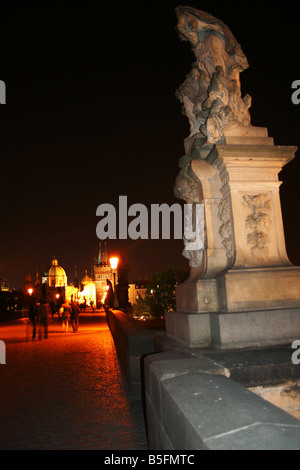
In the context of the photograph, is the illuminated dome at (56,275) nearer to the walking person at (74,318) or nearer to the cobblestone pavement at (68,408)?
the walking person at (74,318)

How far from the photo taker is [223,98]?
199 inches

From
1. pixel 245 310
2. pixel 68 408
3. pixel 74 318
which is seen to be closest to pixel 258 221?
pixel 245 310

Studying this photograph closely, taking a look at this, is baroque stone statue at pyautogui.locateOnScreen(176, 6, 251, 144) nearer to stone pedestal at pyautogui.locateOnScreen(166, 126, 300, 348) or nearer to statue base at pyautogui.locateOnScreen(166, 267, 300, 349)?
stone pedestal at pyautogui.locateOnScreen(166, 126, 300, 348)

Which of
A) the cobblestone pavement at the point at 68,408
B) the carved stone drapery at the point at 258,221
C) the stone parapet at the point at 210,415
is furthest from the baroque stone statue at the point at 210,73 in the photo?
the cobblestone pavement at the point at 68,408

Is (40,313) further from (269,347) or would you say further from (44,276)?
(44,276)

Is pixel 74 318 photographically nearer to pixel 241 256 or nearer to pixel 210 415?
pixel 241 256

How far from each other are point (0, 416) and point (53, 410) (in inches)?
28.1

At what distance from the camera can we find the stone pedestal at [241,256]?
405 cm

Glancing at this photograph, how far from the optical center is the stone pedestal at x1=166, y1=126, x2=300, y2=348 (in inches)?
159

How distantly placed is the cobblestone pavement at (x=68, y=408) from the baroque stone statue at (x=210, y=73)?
161 inches

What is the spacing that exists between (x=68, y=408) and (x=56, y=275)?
170311mm

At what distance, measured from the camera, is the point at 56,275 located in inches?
6624

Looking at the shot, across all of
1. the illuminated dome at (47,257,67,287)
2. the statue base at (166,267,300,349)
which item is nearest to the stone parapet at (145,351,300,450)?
the statue base at (166,267,300,349)
